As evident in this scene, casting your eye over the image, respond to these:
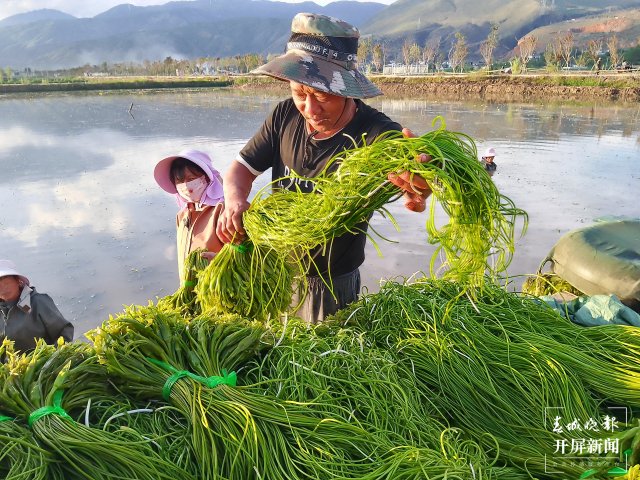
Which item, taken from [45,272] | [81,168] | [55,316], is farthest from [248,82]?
[55,316]

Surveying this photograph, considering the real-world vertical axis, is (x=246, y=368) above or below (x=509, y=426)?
above

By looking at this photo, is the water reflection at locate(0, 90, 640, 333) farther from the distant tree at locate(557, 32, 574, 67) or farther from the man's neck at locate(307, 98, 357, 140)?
the distant tree at locate(557, 32, 574, 67)

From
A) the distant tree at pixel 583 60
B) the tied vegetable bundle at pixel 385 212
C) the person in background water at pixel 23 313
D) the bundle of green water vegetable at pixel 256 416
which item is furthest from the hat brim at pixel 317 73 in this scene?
the distant tree at pixel 583 60

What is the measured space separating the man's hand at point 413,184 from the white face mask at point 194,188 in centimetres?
174

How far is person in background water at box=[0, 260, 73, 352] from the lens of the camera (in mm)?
2957

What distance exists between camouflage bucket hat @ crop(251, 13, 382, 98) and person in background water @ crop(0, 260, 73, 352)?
6.79ft

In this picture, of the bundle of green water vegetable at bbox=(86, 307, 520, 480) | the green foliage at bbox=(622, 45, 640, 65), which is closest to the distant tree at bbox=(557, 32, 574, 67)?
the green foliage at bbox=(622, 45, 640, 65)

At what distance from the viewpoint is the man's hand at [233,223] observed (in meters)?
2.31

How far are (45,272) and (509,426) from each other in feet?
21.3

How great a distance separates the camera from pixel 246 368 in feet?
6.02

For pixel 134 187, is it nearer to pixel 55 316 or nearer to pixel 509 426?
pixel 55 316

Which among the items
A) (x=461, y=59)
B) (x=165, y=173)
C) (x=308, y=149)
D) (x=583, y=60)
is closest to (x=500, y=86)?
(x=583, y=60)
